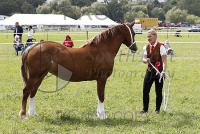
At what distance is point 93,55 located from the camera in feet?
22.0

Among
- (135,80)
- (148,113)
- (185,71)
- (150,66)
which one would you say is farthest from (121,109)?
(185,71)

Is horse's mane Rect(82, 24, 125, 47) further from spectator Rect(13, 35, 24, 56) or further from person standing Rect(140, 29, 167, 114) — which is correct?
spectator Rect(13, 35, 24, 56)

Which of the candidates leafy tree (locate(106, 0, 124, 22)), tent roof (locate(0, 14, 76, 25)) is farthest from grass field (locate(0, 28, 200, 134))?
leafy tree (locate(106, 0, 124, 22))

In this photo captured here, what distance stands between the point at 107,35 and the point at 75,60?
2.82 ft

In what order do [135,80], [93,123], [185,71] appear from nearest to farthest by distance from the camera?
[93,123]
[135,80]
[185,71]

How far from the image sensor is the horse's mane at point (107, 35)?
681 cm

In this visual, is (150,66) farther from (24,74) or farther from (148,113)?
(24,74)

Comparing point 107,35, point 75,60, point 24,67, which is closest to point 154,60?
point 107,35

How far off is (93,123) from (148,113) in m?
1.39

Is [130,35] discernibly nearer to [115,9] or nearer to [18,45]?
[18,45]

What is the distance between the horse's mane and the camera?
681cm

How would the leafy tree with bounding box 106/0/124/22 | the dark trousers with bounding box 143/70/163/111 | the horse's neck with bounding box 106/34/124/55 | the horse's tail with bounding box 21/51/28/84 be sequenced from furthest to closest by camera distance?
the leafy tree with bounding box 106/0/124/22
the dark trousers with bounding box 143/70/163/111
the horse's neck with bounding box 106/34/124/55
the horse's tail with bounding box 21/51/28/84

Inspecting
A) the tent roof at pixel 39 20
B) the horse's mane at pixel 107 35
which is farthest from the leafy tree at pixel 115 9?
the horse's mane at pixel 107 35

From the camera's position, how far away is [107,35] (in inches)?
271
